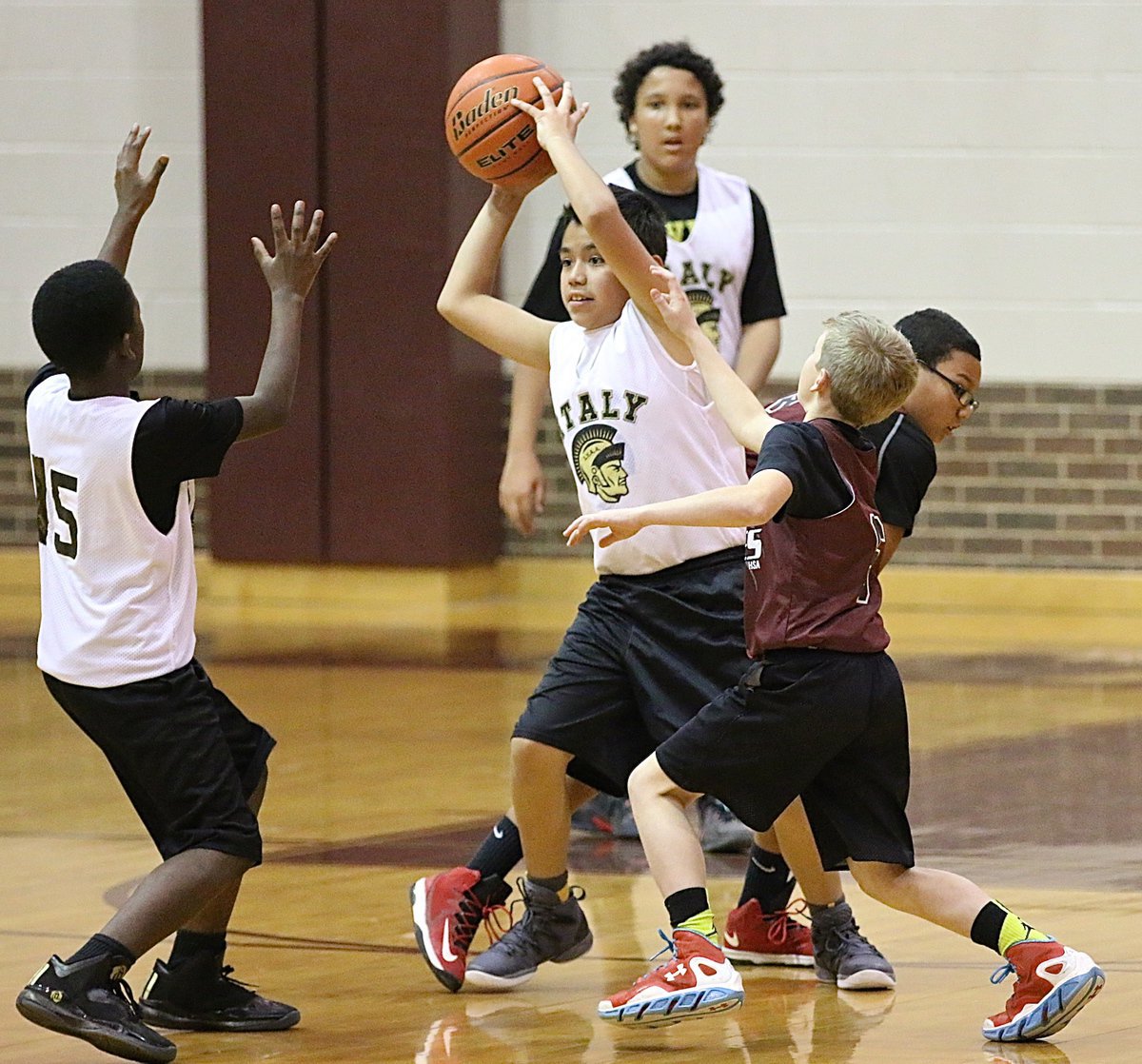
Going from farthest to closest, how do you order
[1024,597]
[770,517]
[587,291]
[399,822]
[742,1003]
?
[1024,597]
[399,822]
[587,291]
[742,1003]
[770,517]

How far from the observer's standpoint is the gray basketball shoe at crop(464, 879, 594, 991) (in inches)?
173

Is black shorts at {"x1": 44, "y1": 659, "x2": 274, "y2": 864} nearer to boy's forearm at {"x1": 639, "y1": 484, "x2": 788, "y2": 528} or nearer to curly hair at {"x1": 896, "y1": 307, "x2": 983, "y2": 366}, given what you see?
boy's forearm at {"x1": 639, "y1": 484, "x2": 788, "y2": 528}

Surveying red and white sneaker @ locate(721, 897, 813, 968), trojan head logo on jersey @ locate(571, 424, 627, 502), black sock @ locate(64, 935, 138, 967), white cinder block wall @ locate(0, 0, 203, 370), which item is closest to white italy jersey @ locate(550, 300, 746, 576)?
trojan head logo on jersey @ locate(571, 424, 627, 502)

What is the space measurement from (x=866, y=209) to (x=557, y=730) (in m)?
6.56

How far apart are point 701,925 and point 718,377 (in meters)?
0.96

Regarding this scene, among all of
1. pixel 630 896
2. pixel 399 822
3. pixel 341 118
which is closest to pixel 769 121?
pixel 341 118

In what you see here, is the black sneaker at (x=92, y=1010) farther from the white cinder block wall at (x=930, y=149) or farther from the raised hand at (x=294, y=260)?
the white cinder block wall at (x=930, y=149)

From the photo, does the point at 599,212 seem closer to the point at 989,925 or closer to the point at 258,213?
the point at 989,925

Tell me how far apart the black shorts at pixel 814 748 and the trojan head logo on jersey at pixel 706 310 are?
2301 millimetres

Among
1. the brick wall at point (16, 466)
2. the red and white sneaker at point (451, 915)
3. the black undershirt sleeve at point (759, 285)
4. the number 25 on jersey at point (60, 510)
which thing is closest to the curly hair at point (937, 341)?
the red and white sneaker at point (451, 915)

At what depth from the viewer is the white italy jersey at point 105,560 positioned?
3.94 meters

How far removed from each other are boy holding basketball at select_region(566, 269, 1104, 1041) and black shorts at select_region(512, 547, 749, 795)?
328mm

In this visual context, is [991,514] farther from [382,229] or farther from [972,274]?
[382,229]

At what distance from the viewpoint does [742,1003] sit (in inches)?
166
